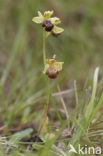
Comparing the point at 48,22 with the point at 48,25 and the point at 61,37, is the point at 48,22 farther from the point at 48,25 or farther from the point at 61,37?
the point at 61,37

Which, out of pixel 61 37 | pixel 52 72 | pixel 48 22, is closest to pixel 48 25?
pixel 48 22

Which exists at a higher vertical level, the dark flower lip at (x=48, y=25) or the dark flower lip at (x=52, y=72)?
the dark flower lip at (x=48, y=25)

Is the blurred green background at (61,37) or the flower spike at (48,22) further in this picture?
the blurred green background at (61,37)

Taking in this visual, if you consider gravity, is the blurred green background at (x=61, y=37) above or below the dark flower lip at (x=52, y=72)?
above

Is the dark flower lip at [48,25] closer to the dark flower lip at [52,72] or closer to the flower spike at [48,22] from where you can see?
the flower spike at [48,22]

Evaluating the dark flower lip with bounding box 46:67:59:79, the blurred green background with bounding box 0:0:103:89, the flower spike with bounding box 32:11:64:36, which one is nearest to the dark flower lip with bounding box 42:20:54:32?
the flower spike with bounding box 32:11:64:36

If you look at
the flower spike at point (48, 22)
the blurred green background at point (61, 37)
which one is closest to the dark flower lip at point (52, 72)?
the flower spike at point (48, 22)

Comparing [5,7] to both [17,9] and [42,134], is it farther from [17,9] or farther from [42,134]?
[42,134]

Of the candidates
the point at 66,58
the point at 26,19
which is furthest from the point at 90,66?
the point at 26,19

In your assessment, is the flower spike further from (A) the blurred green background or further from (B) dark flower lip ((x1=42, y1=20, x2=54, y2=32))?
(A) the blurred green background
